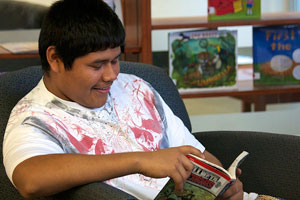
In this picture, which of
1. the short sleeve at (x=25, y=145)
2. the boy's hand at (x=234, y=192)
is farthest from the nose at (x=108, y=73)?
the boy's hand at (x=234, y=192)

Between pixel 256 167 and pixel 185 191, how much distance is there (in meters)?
0.53

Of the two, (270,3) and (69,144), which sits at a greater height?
(270,3)

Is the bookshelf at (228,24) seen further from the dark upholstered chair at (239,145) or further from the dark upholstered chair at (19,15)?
the dark upholstered chair at (239,145)

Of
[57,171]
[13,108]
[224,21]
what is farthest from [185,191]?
[224,21]

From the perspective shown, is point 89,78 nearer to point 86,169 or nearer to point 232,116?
point 86,169

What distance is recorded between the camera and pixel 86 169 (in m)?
1.38

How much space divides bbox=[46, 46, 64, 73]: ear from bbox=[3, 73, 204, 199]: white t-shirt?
0.07m

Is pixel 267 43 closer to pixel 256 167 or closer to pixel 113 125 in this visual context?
pixel 256 167

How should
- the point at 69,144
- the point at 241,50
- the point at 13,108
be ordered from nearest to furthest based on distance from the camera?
1. the point at 69,144
2. the point at 13,108
3. the point at 241,50

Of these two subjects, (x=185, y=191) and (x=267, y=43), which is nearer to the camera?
(x=185, y=191)

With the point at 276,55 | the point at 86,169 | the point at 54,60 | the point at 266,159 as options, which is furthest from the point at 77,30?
the point at 276,55

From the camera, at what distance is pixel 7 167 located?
1421 millimetres

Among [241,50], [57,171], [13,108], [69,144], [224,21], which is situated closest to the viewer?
[57,171]

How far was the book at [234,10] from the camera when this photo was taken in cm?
310
